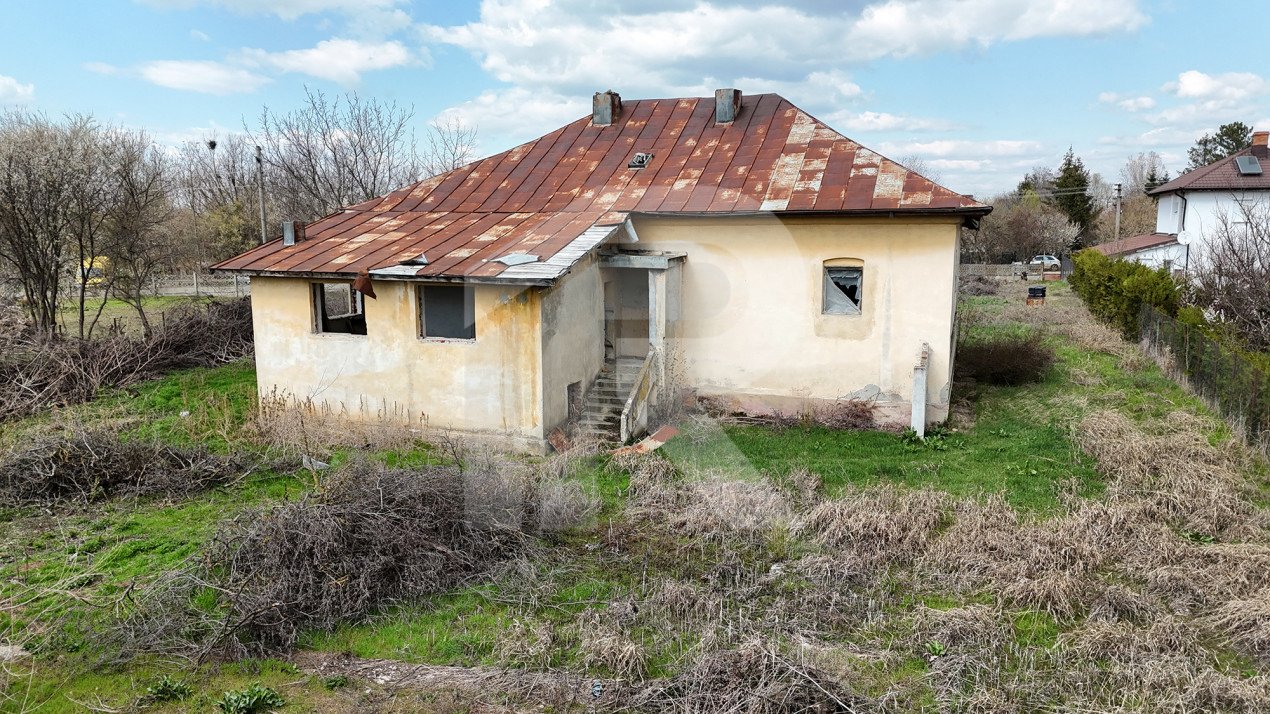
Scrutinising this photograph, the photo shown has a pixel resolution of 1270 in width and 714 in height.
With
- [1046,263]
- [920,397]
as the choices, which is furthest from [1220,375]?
[1046,263]

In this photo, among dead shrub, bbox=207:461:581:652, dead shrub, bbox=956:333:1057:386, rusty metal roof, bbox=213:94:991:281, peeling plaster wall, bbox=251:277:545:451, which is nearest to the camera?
dead shrub, bbox=207:461:581:652

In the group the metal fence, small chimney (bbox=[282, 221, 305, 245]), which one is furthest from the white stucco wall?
small chimney (bbox=[282, 221, 305, 245])

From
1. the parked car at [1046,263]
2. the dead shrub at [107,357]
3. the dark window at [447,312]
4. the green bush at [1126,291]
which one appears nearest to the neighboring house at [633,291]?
the dark window at [447,312]

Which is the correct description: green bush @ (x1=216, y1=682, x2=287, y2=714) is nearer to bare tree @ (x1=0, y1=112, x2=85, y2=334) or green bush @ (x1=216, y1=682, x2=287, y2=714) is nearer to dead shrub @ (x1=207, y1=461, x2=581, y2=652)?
dead shrub @ (x1=207, y1=461, x2=581, y2=652)

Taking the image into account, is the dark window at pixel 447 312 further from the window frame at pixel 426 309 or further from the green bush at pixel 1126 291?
the green bush at pixel 1126 291

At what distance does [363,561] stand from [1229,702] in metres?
6.69

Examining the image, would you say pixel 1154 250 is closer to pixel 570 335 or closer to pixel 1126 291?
pixel 1126 291

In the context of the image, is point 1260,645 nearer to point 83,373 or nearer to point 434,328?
point 434,328

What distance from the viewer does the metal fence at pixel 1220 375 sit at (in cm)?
1011

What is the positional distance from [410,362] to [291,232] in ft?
10.9

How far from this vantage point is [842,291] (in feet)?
42.5

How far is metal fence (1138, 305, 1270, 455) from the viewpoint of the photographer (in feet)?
33.2

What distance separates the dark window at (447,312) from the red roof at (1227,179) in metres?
28.7

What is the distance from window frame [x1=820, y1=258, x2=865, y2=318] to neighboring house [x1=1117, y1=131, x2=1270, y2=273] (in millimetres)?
19435
